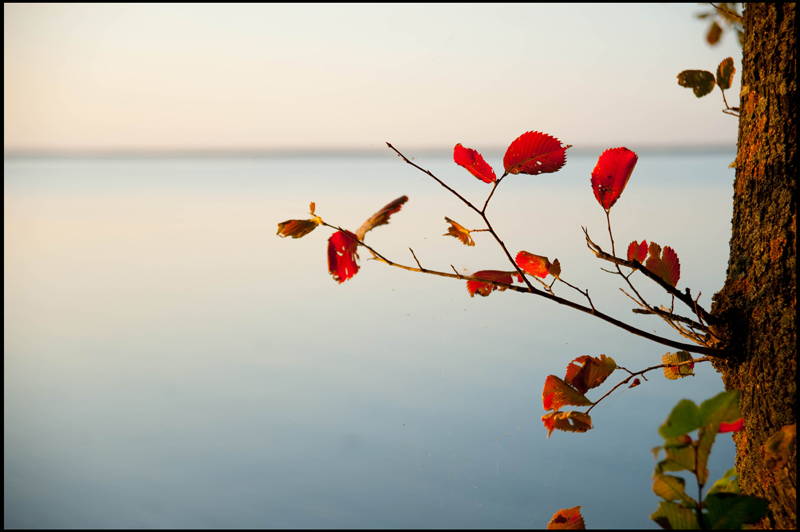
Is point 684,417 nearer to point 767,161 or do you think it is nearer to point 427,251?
point 767,161

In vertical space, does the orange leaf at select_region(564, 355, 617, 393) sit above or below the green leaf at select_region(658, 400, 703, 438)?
above

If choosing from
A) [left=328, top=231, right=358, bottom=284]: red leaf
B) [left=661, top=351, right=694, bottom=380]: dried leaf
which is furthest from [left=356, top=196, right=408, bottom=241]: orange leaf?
[left=661, top=351, right=694, bottom=380]: dried leaf

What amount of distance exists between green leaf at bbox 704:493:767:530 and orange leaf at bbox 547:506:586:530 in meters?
0.12

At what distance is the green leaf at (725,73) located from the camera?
0.49 metres

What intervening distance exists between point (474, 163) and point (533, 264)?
10 centimetres

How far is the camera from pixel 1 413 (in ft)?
6.28

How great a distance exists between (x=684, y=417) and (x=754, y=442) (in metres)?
0.20

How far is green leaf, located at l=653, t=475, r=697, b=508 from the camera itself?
26cm

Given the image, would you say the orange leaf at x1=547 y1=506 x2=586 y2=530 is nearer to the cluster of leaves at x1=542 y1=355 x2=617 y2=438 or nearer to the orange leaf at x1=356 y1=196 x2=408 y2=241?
the cluster of leaves at x1=542 y1=355 x2=617 y2=438

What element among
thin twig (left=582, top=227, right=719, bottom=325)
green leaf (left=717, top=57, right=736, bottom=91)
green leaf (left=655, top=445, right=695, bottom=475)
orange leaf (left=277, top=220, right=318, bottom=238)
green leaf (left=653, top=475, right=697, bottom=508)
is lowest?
green leaf (left=653, top=475, right=697, bottom=508)

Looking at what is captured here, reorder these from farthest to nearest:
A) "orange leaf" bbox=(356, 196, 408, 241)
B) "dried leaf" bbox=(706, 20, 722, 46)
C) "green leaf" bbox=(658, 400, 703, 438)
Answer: "dried leaf" bbox=(706, 20, 722, 46)
"orange leaf" bbox=(356, 196, 408, 241)
"green leaf" bbox=(658, 400, 703, 438)

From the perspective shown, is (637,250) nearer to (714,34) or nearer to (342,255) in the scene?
(342,255)

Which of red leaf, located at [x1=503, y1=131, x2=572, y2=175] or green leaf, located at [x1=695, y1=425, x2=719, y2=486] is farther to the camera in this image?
red leaf, located at [x1=503, y1=131, x2=572, y2=175]

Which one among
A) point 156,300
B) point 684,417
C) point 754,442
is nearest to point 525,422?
point 754,442
